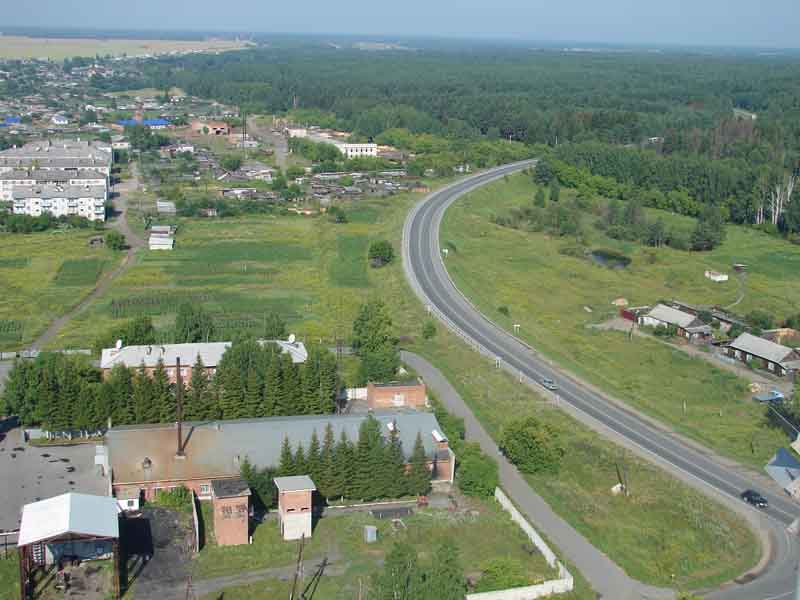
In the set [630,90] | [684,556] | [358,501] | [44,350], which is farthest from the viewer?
[630,90]

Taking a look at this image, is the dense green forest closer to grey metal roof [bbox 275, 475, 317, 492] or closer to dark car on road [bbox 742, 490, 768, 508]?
dark car on road [bbox 742, 490, 768, 508]

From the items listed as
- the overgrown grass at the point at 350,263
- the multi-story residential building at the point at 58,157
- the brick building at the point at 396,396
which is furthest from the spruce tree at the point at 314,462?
the multi-story residential building at the point at 58,157

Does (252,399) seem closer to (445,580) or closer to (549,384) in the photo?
(549,384)

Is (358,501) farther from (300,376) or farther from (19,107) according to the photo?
(19,107)

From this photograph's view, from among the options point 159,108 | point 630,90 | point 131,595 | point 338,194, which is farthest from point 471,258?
point 630,90

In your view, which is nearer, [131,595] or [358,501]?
[131,595]

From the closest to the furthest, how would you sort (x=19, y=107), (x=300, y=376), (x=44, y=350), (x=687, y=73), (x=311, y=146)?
(x=300, y=376), (x=44, y=350), (x=311, y=146), (x=19, y=107), (x=687, y=73)
